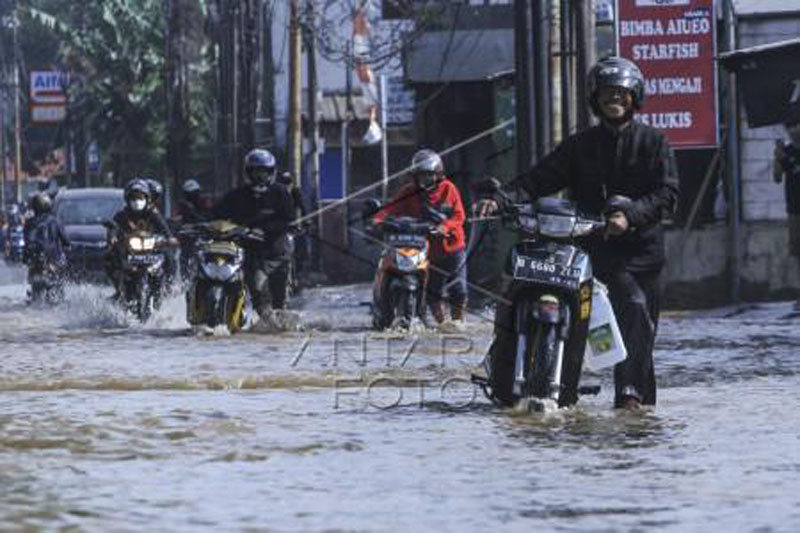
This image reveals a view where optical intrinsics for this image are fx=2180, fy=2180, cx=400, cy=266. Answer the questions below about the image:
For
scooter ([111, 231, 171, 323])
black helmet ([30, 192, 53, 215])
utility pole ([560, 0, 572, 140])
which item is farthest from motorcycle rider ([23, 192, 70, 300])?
utility pole ([560, 0, 572, 140])

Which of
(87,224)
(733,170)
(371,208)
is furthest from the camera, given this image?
(87,224)

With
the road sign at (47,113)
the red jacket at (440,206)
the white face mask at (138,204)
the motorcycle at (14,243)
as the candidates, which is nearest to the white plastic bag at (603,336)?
the red jacket at (440,206)

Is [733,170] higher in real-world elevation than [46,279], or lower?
higher

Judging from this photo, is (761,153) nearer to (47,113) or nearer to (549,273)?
(549,273)

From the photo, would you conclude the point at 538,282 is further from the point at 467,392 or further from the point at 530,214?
the point at 467,392

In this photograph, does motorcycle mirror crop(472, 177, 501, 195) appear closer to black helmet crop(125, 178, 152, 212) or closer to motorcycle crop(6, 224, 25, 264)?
black helmet crop(125, 178, 152, 212)

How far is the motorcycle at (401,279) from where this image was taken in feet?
56.2

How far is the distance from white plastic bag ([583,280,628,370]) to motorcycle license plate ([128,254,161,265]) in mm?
11149

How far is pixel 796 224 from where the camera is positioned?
18984mm

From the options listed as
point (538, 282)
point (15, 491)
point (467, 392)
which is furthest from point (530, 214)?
point (15, 491)

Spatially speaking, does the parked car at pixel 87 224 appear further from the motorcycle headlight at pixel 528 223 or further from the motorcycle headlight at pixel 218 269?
the motorcycle headlight at pixel 528 223

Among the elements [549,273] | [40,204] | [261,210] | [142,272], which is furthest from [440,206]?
[549,273]

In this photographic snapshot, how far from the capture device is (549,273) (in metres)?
9.55

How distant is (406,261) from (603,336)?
7580 mm
